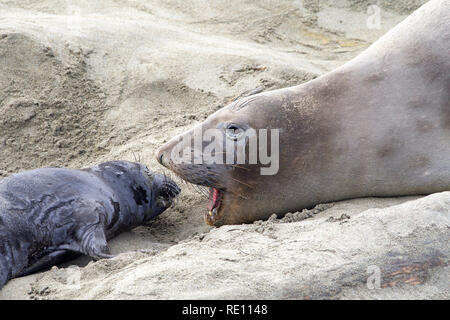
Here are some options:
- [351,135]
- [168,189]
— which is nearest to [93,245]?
[168,189]

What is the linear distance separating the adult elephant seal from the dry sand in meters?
0.12

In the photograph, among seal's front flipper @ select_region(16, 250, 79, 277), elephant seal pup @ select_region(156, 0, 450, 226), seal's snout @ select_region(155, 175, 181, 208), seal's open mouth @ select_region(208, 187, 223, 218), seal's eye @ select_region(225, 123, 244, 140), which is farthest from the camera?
seal's snout @ select_region(155, 175, 181, 208)

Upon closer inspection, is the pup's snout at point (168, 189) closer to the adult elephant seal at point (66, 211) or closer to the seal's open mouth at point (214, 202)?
the adult elephant seal at point (66, 211)

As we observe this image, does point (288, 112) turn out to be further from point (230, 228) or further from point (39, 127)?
point (39, 127)

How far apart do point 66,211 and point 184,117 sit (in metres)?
1.57

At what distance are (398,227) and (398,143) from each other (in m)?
0.86

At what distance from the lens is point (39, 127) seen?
4.70 meters

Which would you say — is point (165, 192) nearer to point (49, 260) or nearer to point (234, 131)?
point (234, 131)

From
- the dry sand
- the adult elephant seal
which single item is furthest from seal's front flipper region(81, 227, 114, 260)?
the dry sand

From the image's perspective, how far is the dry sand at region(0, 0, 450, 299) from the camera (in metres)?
2.36

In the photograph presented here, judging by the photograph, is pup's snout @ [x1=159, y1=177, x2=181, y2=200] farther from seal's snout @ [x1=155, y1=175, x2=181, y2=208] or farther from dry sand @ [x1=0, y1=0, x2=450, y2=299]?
dry sand @ [x1=0, y1=0, x2=450, y2=299]

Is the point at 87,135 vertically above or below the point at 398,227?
above

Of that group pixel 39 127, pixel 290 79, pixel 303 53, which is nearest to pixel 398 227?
pixel 290 79

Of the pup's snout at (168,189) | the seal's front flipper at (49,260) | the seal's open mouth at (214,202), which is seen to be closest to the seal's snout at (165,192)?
the pup's snout at (168,189)
